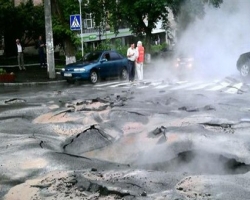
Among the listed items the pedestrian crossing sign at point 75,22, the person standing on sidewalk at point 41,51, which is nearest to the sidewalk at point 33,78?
the person standing on sidewalk at point 41,51

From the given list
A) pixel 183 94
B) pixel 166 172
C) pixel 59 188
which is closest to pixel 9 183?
pixel 59 188

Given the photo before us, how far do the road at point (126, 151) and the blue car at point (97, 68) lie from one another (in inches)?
349

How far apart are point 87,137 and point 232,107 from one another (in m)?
4.26

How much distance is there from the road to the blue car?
8.86 m

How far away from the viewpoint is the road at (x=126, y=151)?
530 centimetres

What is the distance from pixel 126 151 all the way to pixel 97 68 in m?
14.2

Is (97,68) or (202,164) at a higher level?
(97,68)

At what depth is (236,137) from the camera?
7.45m

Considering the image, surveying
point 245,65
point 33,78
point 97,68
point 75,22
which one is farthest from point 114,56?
point 245,65

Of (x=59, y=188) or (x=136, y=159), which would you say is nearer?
(x=59, y=188)

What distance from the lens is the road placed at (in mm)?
5301

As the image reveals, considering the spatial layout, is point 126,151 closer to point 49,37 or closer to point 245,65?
point 245,65

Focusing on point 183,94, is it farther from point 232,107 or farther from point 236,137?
point 236,137

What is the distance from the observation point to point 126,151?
23.5ft
